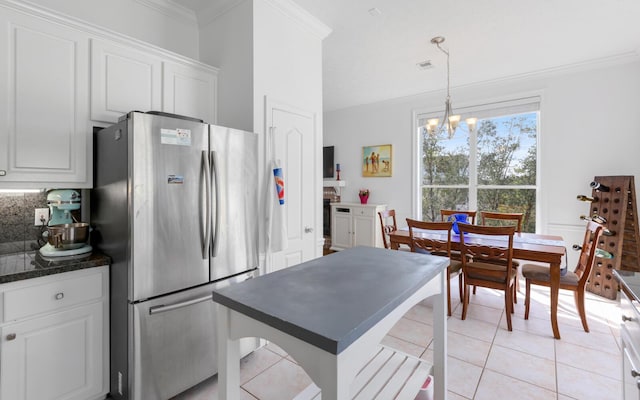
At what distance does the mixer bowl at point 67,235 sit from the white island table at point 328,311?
1.36m

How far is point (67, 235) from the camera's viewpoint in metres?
1.72

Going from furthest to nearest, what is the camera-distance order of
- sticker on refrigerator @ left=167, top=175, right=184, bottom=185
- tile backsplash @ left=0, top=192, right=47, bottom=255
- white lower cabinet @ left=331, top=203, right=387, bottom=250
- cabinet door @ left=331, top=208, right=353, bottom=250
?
cabinet door @ left=331, top=208, right=353, bottom=250, white lower cabinet @ left=331, top=203, right=387, bottom=250, tile backsplash @ left=0, top=192, right=47, bottom=255, sticker on refrigerator @ left=167, top=175, right=184, bottom=185

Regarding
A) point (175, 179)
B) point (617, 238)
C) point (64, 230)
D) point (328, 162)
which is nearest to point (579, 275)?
point (617, 238)

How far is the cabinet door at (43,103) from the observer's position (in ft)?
5.21

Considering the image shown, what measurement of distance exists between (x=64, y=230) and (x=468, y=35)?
3762mm

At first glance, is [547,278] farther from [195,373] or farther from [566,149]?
[195,373]

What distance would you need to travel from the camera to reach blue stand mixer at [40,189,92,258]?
1693 mm

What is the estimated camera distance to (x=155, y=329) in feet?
5.35

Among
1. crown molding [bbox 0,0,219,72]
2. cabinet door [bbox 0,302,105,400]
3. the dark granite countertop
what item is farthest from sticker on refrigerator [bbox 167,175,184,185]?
crown molding [bbox 0,0,219,72]

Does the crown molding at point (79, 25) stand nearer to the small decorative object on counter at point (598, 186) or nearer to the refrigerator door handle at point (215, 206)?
the refrigerator door handle at point (215, 206)

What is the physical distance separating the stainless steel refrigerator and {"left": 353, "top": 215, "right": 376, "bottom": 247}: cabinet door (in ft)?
11.3

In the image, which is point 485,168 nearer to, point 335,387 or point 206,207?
point 206,207

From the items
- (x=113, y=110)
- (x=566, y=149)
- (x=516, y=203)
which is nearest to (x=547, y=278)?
(x=516, y=203)

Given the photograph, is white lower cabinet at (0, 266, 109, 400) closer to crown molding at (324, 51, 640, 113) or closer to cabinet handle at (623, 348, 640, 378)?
cabinet handle at (623, 348, 640, 378)
